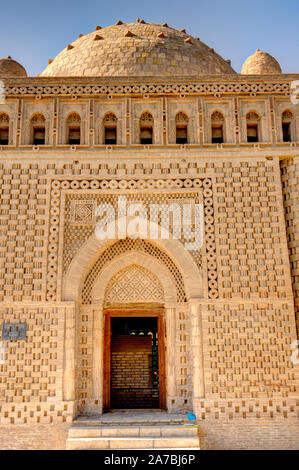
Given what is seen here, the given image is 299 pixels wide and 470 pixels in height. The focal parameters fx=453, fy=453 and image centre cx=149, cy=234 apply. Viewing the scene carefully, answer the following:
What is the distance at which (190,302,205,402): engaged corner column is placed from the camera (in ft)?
Result: 24.4

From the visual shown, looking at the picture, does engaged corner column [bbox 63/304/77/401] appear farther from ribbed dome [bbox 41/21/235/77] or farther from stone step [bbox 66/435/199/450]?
ribbed dome [bbox 41/21/235/77]

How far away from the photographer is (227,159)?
843 cm

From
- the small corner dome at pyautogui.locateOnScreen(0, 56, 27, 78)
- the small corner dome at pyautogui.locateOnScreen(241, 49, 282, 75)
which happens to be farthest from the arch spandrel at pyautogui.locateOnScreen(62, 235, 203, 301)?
the small corner dome at pyautogui.locateOnScreen(241, 49, 282, 75)

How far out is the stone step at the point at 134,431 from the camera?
695 centimetres

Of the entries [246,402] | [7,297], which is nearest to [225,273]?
[246,402]

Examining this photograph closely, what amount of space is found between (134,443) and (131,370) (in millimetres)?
4417

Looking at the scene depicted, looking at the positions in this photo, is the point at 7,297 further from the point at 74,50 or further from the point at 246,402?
the point at 74,50

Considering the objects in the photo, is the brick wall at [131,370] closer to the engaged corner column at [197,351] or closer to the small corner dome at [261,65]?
the engaged corner column at [197,351]

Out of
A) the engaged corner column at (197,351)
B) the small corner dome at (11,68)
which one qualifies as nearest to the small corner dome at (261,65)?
the small corner dome at (11,68)

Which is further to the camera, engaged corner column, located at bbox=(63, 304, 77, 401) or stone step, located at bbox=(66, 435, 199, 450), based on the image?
engaged corner column, located at bbox=(63, 304, 77, 401)

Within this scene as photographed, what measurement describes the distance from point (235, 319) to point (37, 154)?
15.2ft

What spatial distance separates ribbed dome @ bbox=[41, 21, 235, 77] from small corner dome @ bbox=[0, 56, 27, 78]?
3.38 feet

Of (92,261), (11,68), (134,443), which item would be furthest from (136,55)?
(134,443)

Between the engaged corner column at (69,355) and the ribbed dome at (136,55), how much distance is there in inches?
198
